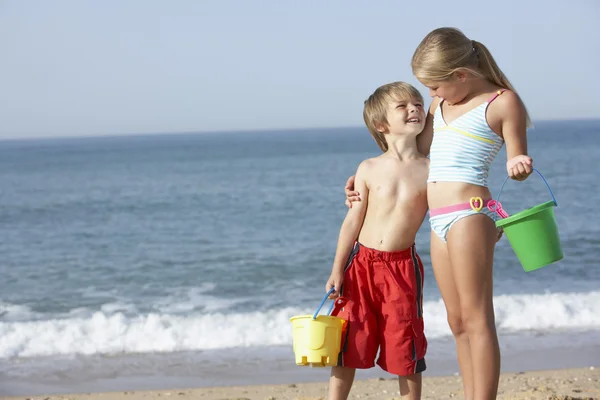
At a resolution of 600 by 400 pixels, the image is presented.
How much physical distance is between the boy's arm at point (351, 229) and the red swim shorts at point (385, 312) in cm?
4

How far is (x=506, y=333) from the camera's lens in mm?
7312

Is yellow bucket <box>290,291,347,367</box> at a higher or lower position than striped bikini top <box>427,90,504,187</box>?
lower

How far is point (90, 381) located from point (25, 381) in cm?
53

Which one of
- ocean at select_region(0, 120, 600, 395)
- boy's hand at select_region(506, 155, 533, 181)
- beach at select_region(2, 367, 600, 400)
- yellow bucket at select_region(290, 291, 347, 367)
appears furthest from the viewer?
ocean at select_region(0, 120, 600, 395)

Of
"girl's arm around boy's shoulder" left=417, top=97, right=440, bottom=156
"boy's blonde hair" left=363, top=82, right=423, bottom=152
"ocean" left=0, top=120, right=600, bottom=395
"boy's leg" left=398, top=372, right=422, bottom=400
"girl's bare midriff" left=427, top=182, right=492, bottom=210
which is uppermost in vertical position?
"boy's blonde hair" left=363, top=82, right=423, bottom=152

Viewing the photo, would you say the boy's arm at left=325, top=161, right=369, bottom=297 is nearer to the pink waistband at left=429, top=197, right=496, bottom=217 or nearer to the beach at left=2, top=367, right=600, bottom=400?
the pink waistband at left=429, top=197, right=496, bottom=217

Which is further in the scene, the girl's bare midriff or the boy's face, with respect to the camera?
the boy's face

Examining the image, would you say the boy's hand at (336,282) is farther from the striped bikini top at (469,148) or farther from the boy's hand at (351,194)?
the striped bikini top at (469,148)

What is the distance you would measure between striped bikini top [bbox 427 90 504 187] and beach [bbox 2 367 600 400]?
227 cm

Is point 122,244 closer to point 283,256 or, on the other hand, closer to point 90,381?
point 283,256

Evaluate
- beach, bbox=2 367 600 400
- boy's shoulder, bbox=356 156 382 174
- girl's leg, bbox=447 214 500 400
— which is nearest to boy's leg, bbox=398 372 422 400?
girl's leg, bbox=447 214 500 400

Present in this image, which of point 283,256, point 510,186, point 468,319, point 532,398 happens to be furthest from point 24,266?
point 510,186

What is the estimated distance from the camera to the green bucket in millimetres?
2965

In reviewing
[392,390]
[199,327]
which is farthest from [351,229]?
[199,327]
